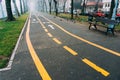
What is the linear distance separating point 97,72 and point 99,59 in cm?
119

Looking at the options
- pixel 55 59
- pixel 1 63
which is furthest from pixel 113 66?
pixel 1 63

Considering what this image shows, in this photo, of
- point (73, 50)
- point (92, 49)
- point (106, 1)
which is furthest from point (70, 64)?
point (106, 1)

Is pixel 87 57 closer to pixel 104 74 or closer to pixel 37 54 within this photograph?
pixel 104 74

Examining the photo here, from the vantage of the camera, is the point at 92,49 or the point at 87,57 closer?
the point at 87,57

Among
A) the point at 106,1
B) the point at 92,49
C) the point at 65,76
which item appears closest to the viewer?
the point at 65,76

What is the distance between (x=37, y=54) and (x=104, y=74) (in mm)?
3298

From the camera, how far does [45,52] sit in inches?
275

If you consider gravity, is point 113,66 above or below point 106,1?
below

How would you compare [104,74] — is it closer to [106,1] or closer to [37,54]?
[37,54]

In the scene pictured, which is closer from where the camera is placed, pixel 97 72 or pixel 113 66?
pixel 97 72

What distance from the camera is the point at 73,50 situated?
7.09 meters

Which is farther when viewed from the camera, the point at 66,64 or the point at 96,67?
the point at 66,64

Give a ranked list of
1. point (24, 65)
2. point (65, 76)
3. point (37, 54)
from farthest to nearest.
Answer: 1. point (37, 54)
2. point (24, 65)
3. point (65, 76)

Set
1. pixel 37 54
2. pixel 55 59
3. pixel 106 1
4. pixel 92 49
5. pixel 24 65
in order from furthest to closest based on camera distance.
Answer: pixel 106 1 < pixel 92 49 < pixel 37 54 < pixel 55 59 < pixel 24 65
